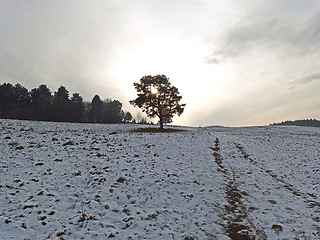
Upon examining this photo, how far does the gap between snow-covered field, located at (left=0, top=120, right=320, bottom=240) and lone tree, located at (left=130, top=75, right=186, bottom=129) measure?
3186cm

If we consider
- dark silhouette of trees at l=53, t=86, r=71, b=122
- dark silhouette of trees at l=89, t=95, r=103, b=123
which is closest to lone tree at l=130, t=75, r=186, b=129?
dark silhouette of trees at l=53, t=86, r=71, b=122

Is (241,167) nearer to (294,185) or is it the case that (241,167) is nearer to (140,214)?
(294,185)

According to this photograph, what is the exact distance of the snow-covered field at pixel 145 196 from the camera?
7438 mm

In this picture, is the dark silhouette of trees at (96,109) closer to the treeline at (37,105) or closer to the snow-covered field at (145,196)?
the treeline at (37,105)

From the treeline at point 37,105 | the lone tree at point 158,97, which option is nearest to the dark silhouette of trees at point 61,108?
the treeline at point 37,105

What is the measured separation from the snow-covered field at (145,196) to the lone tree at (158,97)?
31862 millimetres

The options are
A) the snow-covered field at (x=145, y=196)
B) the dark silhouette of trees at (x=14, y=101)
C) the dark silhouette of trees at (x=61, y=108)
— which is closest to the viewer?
the snow-covered field at (x=145, y=196)

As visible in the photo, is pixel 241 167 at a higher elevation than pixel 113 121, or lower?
lower

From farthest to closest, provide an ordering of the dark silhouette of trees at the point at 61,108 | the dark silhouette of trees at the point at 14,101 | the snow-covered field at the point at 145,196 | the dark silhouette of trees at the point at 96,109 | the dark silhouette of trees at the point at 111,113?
the dark silhouette of trees at the point at 111,113 < the dark silhouette of trees at the point at 96,109 < the dark silhouette of trees at the point at 61,108 < the dark silhouette of trees at the point at 14,101 < the snow-covered field at the point at 145,196

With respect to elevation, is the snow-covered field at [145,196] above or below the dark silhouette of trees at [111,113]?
below

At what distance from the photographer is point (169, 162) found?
15.3 metres

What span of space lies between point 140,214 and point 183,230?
1.78m

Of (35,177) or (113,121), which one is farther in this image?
(113,121)

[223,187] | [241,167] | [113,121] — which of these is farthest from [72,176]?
[113,121]
